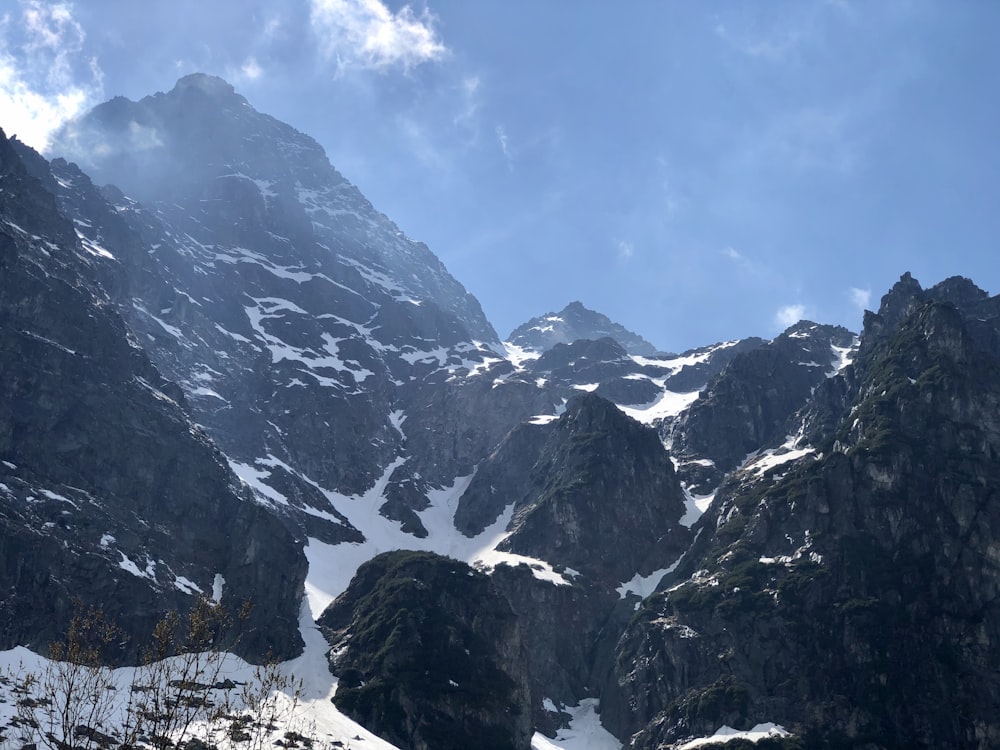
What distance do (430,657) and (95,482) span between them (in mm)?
56250

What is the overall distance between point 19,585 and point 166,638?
8872cm

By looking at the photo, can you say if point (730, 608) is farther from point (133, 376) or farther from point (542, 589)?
point (133, 376)

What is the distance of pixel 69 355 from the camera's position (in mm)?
151125

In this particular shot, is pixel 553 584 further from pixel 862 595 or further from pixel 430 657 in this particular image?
pixel 862 595

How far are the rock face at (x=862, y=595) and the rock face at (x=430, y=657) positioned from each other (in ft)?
79.0

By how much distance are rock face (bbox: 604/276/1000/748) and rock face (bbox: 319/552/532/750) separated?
24.1 meters

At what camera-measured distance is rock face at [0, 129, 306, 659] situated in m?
118

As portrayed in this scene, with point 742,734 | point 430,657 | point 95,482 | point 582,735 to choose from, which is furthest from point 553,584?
point 95,482

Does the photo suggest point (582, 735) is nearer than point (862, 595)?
No

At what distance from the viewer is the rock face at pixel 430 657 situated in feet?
413

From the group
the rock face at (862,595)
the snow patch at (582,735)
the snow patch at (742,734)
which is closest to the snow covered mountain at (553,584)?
the rock face at (862,595)

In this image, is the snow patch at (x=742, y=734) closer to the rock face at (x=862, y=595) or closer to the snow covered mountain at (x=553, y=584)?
the snow covered mountain at (x=553, y=584)

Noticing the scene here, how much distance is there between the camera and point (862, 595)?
468 feet

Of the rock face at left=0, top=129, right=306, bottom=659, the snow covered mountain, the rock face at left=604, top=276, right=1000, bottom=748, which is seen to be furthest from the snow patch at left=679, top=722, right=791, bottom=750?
the rock face at left=0, top=129, right=306, bottom=659
